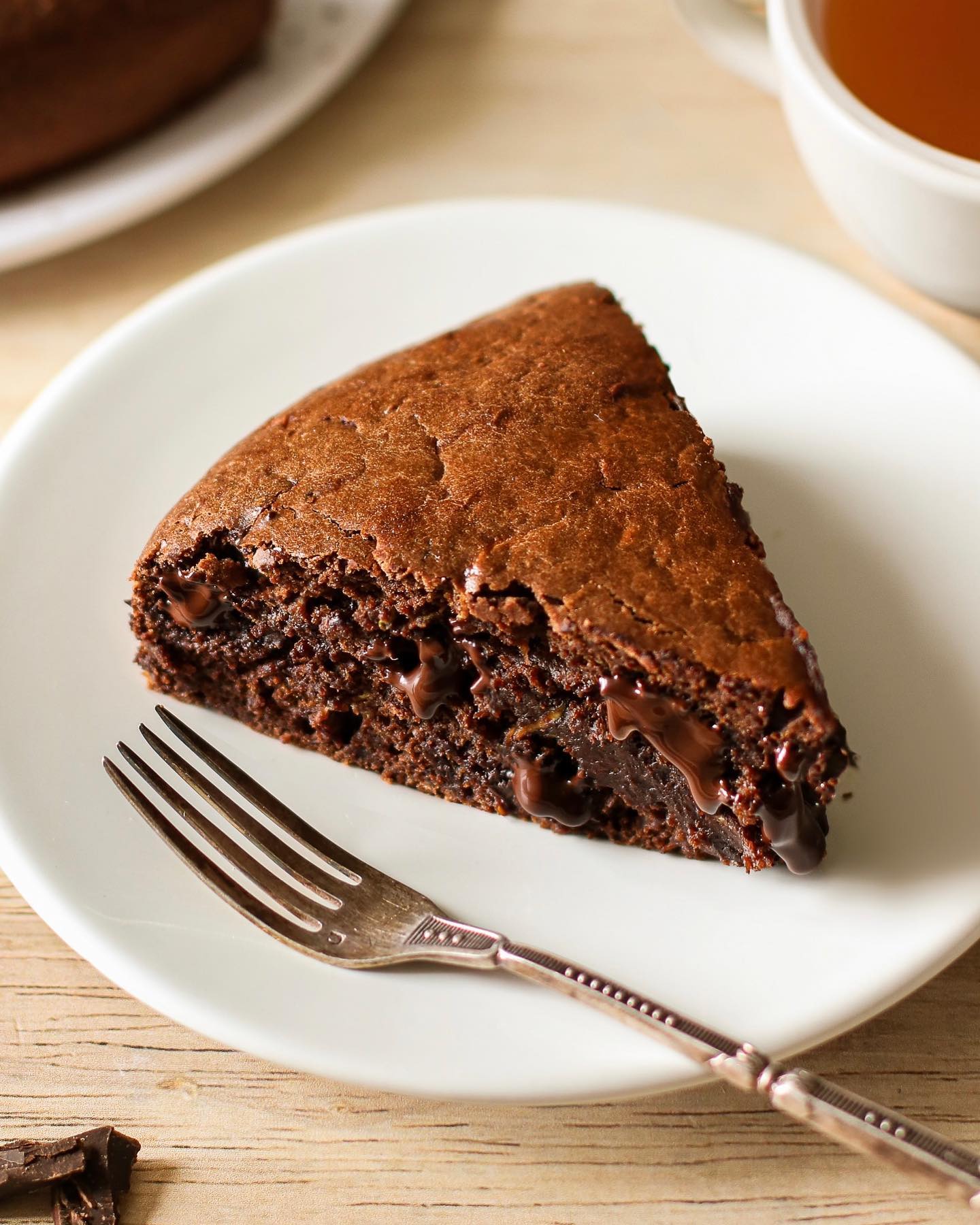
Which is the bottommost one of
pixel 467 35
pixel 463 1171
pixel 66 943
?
pixel 463 1171

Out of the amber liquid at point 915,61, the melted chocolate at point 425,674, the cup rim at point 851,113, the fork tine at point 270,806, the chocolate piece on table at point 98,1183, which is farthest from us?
the amber liquid at point 915,61

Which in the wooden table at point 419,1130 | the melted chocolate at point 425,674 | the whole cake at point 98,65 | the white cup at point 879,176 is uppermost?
the whole cake at point 98,65

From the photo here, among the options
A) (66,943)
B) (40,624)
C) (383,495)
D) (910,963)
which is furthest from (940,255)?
(66,943)

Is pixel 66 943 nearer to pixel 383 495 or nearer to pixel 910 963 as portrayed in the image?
pixel 383 495

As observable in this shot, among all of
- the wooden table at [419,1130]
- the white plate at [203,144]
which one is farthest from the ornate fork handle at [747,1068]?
the white plate at [203,144]

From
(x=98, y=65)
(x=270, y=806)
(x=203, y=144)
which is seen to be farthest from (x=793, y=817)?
(x=98, y=65)

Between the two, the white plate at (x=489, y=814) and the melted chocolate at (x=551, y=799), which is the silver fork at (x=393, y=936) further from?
the melted chocolate at (x=551, y=799)
